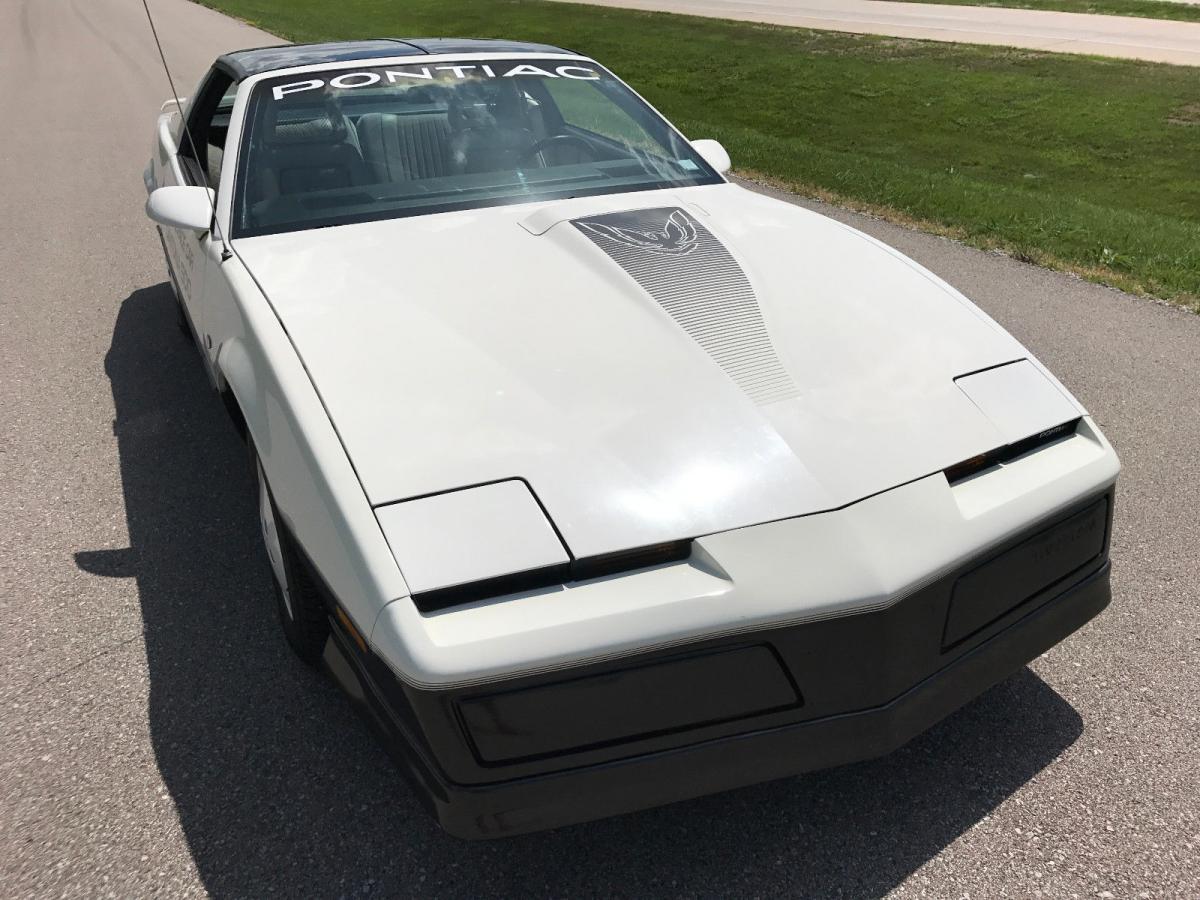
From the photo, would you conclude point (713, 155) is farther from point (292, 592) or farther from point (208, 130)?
point (292, 592)

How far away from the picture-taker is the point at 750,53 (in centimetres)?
1634

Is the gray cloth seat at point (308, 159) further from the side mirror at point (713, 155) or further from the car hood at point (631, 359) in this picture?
the side mirror at point (713, 155)

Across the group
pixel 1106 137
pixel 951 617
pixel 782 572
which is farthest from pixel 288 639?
pixel 1106 137

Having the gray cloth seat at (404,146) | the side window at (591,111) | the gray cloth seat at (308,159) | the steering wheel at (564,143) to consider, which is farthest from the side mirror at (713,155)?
the gray cloth seat at (308,159)

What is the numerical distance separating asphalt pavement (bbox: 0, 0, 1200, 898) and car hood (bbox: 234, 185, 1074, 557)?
0.76m

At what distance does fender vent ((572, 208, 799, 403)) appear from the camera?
225 centimetres

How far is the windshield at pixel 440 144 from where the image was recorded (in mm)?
3088

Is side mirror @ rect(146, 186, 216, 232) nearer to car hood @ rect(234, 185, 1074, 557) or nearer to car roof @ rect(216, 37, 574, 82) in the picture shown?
car hood @ rect(234, 185, 1074, 557)

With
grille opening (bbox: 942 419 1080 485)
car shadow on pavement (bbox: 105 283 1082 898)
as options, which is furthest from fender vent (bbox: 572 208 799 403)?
car shadow on pavement (bbox: 105 283 1082 898)

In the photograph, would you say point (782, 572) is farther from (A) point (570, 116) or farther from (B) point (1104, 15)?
(B) point (1104, 15)

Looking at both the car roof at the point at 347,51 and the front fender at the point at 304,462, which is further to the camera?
the car roof at the point at 347,51

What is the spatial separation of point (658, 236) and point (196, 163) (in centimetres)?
234

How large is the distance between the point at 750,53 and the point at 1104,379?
1340cm

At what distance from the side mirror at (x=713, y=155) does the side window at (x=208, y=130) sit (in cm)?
171
